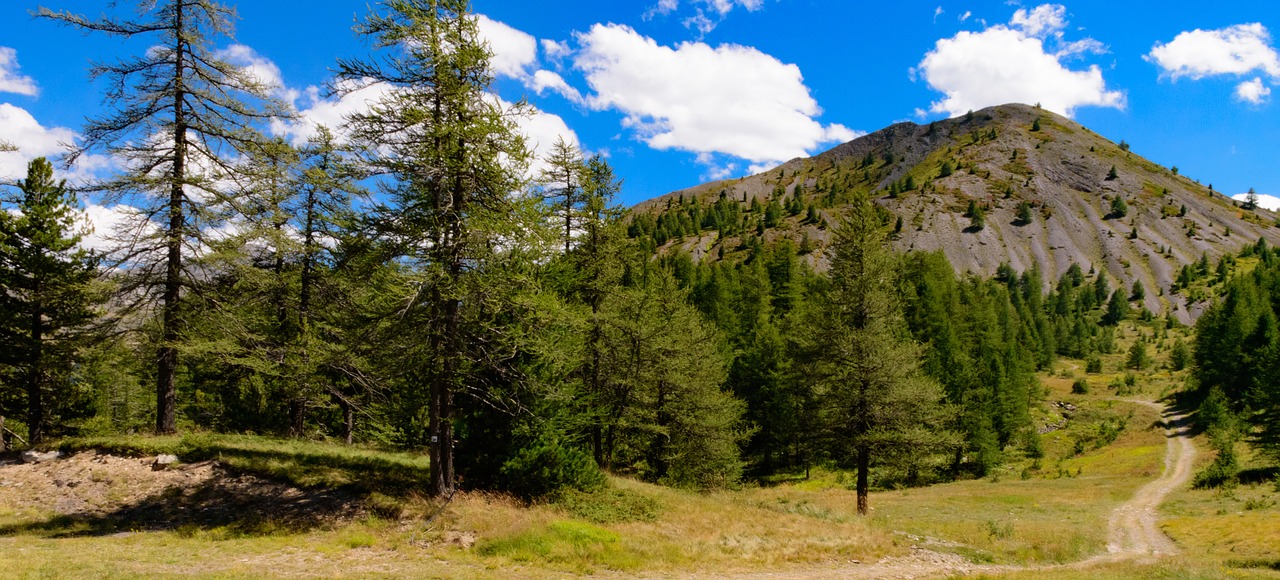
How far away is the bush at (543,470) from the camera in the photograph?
1566 centimetres

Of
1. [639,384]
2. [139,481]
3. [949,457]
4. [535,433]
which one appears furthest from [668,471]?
[949,457]

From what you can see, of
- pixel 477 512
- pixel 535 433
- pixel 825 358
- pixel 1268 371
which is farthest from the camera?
pixel 1268 371

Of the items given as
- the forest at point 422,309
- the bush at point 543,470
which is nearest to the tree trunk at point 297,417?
the forest at point 422,309

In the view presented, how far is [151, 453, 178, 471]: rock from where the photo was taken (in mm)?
15250

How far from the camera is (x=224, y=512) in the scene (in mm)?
13711

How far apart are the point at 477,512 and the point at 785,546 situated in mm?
7736

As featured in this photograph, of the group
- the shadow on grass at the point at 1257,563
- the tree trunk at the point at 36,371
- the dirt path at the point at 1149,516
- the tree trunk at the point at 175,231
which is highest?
the tree trunk at the point at 175,231

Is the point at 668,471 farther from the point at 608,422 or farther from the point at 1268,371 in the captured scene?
the point at 1268,371

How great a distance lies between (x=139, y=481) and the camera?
14789 mm

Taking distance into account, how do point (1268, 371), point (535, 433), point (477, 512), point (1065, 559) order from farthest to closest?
point (1268, 371), point (1065, 559), point (535, 433), point (477, 512)

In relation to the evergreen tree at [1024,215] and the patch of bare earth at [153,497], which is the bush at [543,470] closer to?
the patch of bare earth at [153,497]

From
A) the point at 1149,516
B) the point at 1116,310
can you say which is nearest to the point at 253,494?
the point at 1149,516

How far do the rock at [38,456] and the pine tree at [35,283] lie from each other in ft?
13.4

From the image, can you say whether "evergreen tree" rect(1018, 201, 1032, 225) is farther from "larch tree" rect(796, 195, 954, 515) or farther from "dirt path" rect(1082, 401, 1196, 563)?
"larch tree" rect(796, 195, 954, 515)
